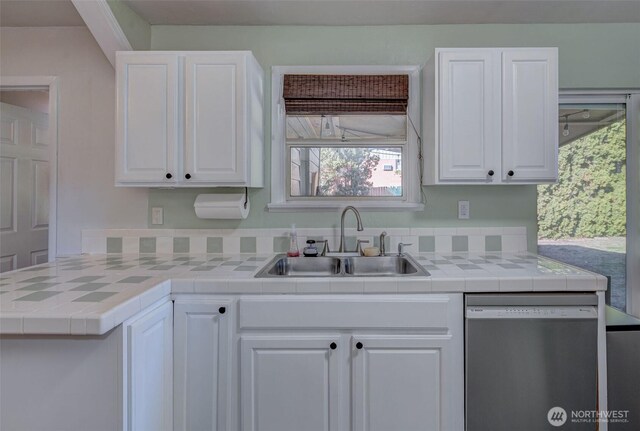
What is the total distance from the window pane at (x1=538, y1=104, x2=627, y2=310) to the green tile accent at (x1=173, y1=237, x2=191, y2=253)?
90.1 inches

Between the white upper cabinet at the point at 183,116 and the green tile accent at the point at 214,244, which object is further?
the green tile accent at the point at 214,244

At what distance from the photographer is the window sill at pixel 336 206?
2.18 metres

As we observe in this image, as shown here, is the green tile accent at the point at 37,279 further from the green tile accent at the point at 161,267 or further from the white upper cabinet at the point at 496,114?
the white upper cabinet at the point at 496,114

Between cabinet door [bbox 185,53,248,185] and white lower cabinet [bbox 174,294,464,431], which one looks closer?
white lower cabinet [bbox 174,294,464,431]

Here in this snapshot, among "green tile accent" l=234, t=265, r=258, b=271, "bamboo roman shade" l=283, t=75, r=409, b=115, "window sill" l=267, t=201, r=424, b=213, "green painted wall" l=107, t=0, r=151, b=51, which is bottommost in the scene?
"green tile accent" l=234, t=265, r=258, b=271

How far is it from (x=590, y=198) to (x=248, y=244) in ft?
7.36

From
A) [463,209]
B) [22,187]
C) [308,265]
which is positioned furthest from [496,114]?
[22,187]

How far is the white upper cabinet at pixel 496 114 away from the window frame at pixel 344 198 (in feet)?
0.97

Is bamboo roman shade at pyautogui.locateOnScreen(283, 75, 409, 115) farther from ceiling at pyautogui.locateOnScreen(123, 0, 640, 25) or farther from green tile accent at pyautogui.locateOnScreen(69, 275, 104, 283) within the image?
green tile accent at pyautogui.locateOnScreen(69, 275, 104, 283)

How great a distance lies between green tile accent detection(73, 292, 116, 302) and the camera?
122 centimetres

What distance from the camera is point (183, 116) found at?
187cm

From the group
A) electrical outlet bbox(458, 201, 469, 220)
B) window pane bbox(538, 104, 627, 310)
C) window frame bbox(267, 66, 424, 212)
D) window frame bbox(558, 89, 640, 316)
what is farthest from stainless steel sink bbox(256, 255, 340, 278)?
window frame bbox(558, 89, 640, 316)

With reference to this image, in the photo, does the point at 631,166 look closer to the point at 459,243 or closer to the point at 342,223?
the point at 459,243

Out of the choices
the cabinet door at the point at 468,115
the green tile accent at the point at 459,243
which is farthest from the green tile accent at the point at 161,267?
the green tile accent at the point at 459,243
